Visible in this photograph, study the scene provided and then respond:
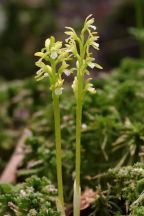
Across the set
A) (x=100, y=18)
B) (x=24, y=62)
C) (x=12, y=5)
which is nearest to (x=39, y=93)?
(x=24, y=62)

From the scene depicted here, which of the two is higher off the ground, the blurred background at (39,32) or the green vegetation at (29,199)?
the blurred background at (39,32)

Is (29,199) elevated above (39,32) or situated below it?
below

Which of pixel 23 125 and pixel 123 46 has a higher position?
pixel 123 46

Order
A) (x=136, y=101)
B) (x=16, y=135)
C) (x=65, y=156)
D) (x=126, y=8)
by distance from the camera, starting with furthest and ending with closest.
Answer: (x=126, y=8) < (x=16, y=135) < (x=136, y=101) < (x=65, y=156)

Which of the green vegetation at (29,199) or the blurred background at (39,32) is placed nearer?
the green vegetation at (29,199)

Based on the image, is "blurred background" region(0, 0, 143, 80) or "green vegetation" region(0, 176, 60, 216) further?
"blurred background" region(0, 0, 143, 80)

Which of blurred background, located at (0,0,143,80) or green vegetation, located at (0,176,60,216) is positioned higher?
blurred background, located at (0,0,143,80)

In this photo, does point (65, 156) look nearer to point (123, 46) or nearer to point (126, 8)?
point (123, 46)

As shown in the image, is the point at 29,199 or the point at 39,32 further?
the point at 39,32
